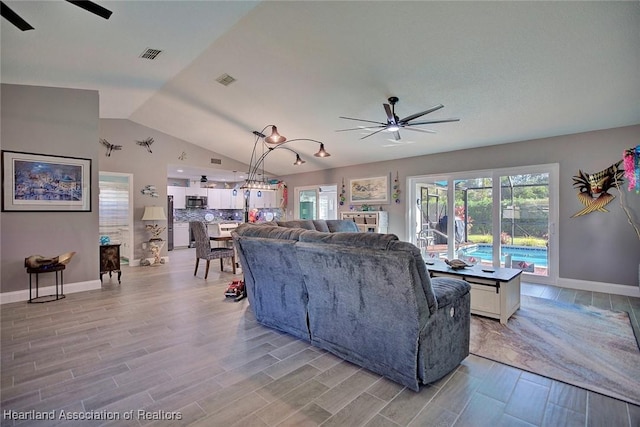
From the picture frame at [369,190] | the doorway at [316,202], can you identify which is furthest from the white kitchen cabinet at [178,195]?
the picture frame at [369,190]

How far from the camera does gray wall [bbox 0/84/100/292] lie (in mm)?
4008

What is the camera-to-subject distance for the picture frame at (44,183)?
401cm

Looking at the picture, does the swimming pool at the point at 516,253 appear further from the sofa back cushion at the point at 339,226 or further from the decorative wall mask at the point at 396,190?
the sofa back cushion at the point at 339,226

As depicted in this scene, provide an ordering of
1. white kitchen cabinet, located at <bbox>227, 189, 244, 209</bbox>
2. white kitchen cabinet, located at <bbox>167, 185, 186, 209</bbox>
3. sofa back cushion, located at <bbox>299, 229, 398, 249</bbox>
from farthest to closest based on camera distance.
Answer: white kitchen cabinet, located at <bbox>227, 189, 244, 209</bbox>
white kitchen cabinet, located at <bbox>167, 185, 186, 209</bbox>
sofa back cushion, located at <bbox>299, 229, 398, 249</bbox>

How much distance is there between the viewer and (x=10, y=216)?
13.2 feet

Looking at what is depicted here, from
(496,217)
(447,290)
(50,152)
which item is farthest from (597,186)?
(50,152)

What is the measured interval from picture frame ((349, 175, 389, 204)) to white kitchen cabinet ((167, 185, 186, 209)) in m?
5.75

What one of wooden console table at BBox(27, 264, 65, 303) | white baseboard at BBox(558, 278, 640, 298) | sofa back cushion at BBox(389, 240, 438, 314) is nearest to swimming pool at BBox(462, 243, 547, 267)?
white baseboard at BBox(558, 278, 640, 298)

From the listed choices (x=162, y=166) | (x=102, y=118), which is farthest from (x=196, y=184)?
(x=102, y=118)

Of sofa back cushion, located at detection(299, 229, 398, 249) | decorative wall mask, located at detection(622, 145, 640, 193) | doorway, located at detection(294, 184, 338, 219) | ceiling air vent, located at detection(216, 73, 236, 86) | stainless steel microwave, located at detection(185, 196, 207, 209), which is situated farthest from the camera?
stainless steel microwave, located at detection(185, 196, 207, 209)

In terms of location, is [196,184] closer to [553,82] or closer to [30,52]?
[30,52]

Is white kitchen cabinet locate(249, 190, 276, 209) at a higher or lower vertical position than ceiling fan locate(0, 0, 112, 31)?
lower

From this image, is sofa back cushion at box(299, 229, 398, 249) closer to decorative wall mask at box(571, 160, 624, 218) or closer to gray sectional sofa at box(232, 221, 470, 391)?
gray sectional sofa at box(232, 221, 470, 391)

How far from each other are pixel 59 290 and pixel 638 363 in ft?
22.2
